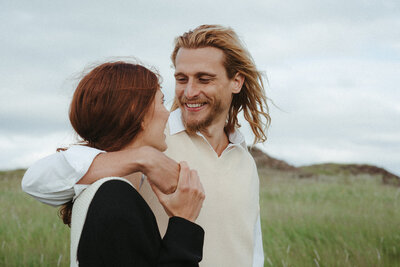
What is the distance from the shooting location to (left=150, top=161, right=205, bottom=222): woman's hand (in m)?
2.17

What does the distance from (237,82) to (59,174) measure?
2461mm

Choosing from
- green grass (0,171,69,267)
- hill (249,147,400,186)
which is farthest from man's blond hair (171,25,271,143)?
hill (249,147,400,186)

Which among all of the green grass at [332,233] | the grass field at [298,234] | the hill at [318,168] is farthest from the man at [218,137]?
the hill at [318,168]

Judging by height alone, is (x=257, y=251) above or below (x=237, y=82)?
below

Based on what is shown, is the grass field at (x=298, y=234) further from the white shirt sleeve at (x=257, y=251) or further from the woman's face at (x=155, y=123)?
the woman's face at (x=155, y=123)

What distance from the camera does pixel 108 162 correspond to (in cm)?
216

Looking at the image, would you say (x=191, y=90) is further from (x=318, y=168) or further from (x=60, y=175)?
(x=318, y=168)

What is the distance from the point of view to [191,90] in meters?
3.87

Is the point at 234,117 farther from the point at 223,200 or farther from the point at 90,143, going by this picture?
the point at 90,143

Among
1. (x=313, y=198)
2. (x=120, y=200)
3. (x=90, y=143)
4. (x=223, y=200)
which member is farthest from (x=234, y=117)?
(x=313, y=198)

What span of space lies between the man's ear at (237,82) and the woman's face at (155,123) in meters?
2.00

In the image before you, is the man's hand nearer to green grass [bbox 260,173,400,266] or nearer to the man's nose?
the man's nose

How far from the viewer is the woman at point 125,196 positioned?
1933mm

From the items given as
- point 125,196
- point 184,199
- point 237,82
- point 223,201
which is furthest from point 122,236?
point 237,82
